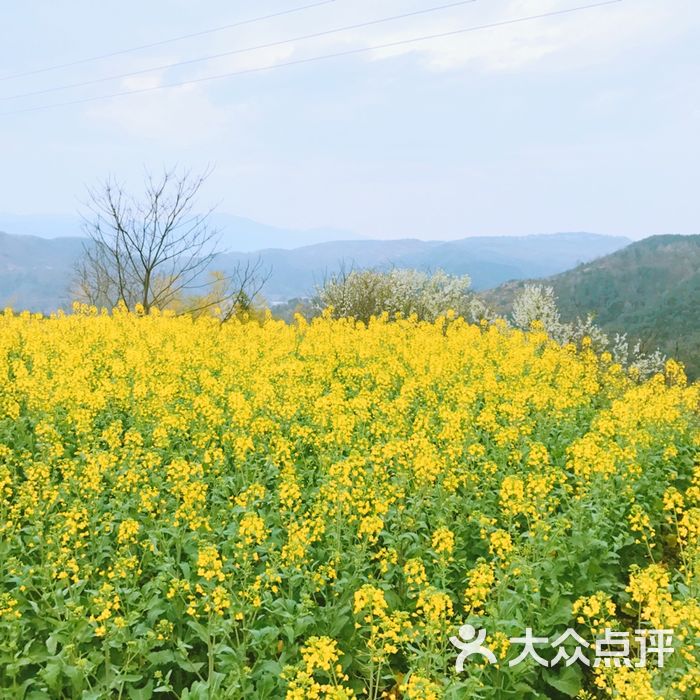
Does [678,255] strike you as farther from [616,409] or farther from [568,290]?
[616,409]

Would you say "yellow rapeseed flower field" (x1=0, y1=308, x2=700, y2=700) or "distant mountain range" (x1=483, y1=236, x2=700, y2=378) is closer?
"yellow rapeseed flower field" (x1=0, y1=308, x2=700, y2=700)

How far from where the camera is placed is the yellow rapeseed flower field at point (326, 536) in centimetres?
508

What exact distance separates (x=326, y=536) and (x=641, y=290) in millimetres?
115004

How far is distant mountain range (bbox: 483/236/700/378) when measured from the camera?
7569cm

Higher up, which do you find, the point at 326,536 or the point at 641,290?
the point at 641,290

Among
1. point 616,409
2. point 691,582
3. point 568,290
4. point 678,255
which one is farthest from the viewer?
point 678,255

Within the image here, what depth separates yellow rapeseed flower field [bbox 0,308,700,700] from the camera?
16.7 feet

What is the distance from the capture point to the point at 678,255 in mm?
123250

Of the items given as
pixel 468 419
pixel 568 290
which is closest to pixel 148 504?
pixel 468 419

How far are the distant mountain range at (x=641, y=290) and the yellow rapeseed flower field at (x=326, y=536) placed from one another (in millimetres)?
54847

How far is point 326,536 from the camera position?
255 inches

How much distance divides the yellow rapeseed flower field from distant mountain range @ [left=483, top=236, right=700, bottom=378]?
5485 cm

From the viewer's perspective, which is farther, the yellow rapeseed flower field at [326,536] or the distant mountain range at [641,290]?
the distant mountain range at [641,290]

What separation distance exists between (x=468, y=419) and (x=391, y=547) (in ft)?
11.1
